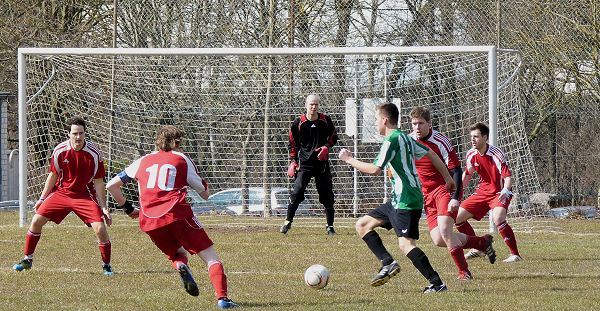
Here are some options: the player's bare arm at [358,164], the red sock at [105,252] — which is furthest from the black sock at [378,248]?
the red sock at [105,252]

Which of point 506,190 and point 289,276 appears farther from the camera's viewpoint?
point 506,190

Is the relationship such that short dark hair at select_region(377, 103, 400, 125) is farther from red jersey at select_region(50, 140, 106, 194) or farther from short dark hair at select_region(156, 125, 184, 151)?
red jersey at select_region(50, 140, 106, 194)

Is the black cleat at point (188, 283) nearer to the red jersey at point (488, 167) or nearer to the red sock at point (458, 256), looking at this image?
the red sock at point (458, 256)

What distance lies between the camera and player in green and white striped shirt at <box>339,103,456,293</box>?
6.89 metres

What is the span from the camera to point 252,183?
53.5ft

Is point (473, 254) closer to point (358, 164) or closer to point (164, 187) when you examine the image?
point (358, 164)

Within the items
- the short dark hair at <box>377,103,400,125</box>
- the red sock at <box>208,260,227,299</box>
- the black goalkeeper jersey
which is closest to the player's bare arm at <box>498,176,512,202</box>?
the short dark hair at <box>377,103,400,125</box>

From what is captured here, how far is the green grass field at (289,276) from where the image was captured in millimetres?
6516

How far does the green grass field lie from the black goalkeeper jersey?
1111 millimetres

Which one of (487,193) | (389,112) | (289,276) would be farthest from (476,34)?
(389,112)

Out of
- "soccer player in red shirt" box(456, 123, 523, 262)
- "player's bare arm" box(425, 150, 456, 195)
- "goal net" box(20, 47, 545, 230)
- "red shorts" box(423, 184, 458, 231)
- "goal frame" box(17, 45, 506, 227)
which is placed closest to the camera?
"player's bare arm" box(425, 150, 456, 195)

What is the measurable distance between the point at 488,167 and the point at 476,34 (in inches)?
285

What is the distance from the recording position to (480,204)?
958cm

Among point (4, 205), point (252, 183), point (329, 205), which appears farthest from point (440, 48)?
point (4, 205)
